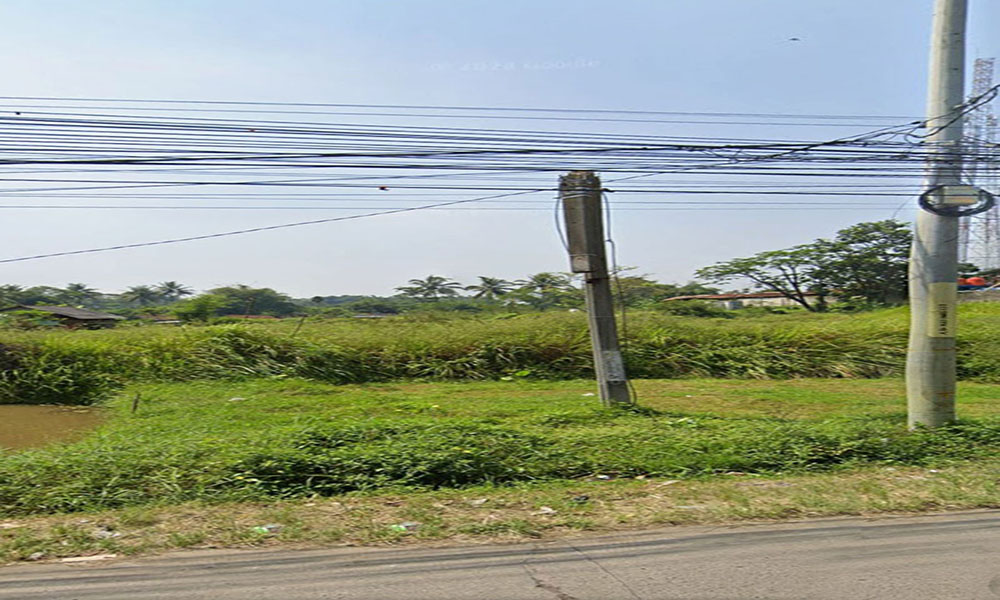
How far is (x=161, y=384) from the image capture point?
1360 cm

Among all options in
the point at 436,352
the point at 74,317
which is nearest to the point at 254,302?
the point at 74,317

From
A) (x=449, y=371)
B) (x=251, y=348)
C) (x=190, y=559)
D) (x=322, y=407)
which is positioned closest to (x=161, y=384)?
(x=251, y=348)

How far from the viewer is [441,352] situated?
52.2ft

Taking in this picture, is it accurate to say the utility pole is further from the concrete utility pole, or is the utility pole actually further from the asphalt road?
the asphalt road

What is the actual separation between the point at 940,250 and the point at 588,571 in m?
6.67

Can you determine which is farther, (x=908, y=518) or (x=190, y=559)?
(x=908, y=518)

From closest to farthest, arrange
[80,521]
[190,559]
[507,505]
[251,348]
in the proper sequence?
[190,559] < [80,521] < [507,505] < [251,348]

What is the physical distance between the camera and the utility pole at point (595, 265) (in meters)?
10.6

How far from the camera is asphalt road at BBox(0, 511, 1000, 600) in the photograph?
14.2 feet

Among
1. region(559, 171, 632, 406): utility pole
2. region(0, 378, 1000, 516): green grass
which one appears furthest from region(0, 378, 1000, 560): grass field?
region(559, 171, 632, 406): utility pole

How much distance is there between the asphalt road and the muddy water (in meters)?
5.77

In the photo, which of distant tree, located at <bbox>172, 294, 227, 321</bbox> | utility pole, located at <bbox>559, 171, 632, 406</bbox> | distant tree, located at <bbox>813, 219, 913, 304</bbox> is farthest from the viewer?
distant tree, located at <bbox>813, 219, 913, 304</bbox>

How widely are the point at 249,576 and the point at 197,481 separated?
238 centimetres

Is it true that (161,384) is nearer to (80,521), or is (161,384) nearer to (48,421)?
(48,421)
